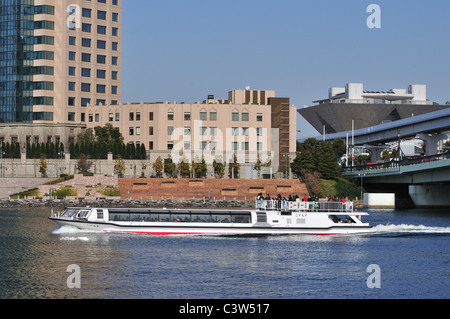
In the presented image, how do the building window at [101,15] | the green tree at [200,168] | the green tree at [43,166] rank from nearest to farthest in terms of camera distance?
the green tree at [43,166] → the green tree at [200,168] → the building window at [101,15]

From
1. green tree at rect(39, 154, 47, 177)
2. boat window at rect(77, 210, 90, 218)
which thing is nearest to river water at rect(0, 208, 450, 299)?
boat window at rect(77, 210, 90, 218)

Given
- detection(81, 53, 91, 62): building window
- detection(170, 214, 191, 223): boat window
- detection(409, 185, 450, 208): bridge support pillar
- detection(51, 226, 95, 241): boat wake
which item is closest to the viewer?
detection(51, 226, 95, 241): boat wake

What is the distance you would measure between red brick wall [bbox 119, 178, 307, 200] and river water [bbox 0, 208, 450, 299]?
7079cm

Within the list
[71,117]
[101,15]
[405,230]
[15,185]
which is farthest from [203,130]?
[405,230]

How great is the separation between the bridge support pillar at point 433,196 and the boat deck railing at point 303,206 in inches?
2969

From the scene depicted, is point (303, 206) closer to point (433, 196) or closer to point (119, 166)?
point (433, 196)

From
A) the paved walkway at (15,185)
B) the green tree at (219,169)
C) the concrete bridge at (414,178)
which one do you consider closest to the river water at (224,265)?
the concrete bridge at (414,178)

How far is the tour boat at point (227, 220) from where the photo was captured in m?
82.6

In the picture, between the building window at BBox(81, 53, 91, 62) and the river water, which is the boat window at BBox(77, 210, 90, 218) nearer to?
the river water

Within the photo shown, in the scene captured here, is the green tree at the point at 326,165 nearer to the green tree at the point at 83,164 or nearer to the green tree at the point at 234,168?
the green tree at the point at 234,168

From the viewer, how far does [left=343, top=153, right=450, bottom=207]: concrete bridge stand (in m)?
132

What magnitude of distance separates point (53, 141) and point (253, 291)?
475 ft

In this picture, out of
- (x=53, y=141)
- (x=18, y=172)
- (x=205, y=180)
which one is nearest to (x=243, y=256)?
(x=205, y=180)
